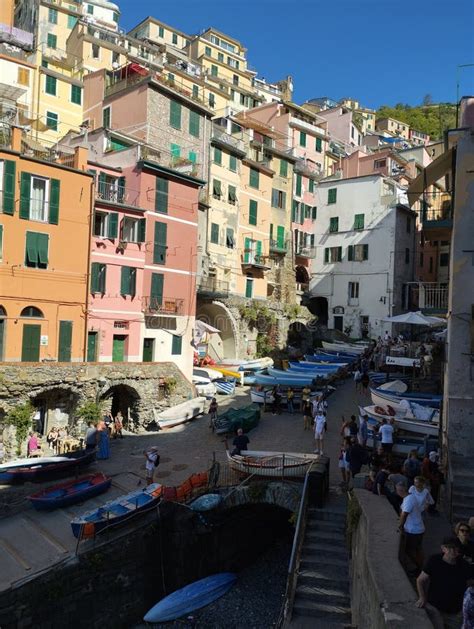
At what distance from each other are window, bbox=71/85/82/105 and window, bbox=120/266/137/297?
21.3 meters

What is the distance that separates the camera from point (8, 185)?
A: 24672 millimetres

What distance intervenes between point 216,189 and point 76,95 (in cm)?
1460

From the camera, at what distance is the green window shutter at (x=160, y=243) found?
31516mm

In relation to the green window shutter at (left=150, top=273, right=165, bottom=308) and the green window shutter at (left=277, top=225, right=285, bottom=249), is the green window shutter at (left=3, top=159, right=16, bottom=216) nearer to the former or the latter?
the green window shutter at (left=150, top=273, right=165, bottom=308)

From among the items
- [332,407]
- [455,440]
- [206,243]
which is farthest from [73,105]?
[455,440]

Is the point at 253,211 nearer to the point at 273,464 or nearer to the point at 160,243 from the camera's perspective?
the point at 160,243

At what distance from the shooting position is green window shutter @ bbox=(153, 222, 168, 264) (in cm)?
3152

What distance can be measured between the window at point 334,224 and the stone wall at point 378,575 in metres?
42.1

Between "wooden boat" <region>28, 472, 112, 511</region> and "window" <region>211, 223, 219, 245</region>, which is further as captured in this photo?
"window" <region>211, 223, 219, 245</region>

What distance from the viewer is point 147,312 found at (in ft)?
101

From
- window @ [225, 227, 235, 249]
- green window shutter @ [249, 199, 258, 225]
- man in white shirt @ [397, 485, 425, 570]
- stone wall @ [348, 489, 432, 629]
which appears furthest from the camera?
green window shutter @ [249, 199, 258, 225]

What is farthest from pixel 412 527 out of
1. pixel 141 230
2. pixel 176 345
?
pixel 141 230

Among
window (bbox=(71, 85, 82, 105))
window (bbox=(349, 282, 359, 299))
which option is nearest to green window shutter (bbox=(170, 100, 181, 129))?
window (bbox=(71, 85, 82, 105))

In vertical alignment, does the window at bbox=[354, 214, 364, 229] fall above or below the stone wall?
above
